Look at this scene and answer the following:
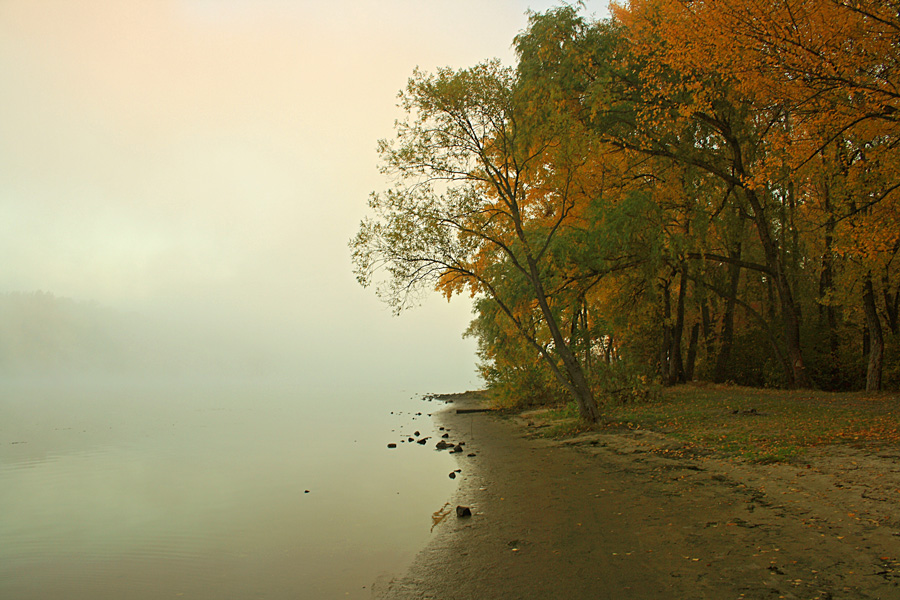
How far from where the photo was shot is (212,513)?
1071 cm

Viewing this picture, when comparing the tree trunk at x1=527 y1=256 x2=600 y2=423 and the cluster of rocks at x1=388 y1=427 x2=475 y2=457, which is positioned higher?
the tree trunk at x1=527 y1=256 x2=600 y2=423

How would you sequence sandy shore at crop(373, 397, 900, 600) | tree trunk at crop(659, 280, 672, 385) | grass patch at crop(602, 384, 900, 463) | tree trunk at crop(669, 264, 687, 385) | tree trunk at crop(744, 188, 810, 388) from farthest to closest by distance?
tree trunk at crop(659, 280, 672, 385) → tree trunk at crop(669, 264, 687, 385) → tree trunk at crop(744, 188, 810, 388) → grass patch at crop(602, 384, 900, 463) → sandy shore at crop(373, 397, 900, 600)

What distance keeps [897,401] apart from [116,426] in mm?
34201

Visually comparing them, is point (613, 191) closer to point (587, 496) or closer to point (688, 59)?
point (688, 59)

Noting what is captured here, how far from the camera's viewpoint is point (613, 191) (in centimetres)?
1956

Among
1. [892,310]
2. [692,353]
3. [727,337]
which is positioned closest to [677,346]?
[727,337]

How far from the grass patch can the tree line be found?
5.89 feet

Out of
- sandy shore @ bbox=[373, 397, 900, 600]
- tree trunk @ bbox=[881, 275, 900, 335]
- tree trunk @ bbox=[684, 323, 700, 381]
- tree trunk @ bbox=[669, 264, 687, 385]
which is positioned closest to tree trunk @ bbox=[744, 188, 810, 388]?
tree trunk @ bbox=[669, 264, 687, 385]

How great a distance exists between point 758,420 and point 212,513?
1253cm

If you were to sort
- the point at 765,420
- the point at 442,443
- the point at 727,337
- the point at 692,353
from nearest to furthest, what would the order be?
the point at 765,420
the point at 442,443
the point at 727,337
the point at 692,353

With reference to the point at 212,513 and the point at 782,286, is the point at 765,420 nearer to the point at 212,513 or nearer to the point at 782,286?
the point at 782,286

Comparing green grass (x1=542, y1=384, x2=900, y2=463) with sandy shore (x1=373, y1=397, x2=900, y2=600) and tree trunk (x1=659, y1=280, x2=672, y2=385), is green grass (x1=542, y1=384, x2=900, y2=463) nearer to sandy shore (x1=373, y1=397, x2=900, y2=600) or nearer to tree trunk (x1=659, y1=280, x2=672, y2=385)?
sandy shore (x1=373, y1=397, x2=900, y2=600)

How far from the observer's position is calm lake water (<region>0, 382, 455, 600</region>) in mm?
6945

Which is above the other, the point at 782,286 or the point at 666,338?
the point at 782,286
